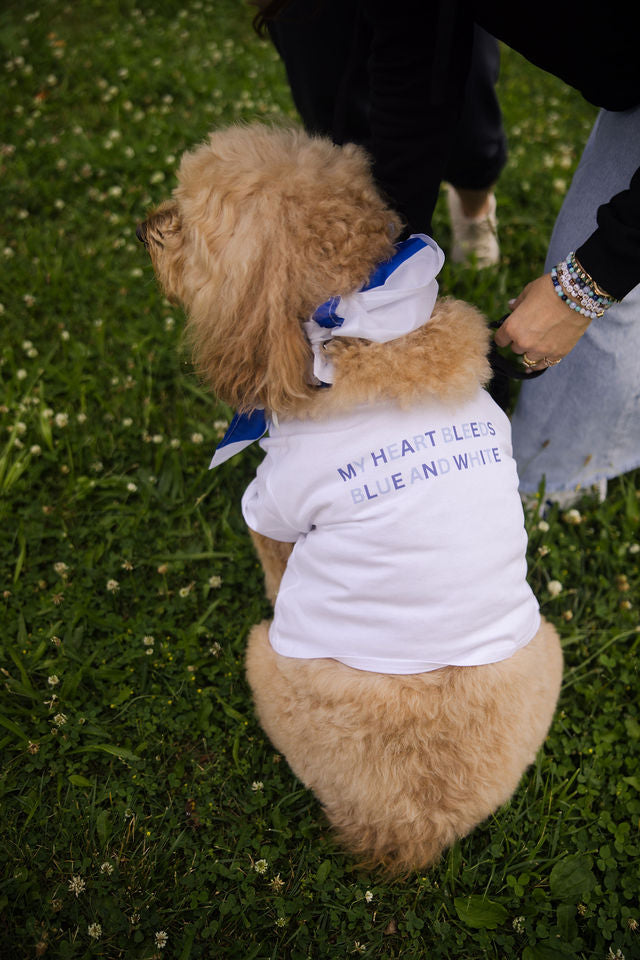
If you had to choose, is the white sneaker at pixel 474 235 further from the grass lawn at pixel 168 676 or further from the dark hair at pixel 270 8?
the dark hair at pixel 270 8

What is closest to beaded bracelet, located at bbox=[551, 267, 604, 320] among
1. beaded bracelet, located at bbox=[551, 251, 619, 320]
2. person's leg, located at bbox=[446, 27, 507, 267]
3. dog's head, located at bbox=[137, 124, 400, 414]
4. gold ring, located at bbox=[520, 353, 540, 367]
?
beaded bracelet, located at bbox=[551, 251, 619, 320]

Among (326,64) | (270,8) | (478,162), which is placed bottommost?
(478,162)

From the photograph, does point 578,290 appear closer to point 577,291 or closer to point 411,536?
point 577,291

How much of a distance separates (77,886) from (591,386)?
253 centimetres

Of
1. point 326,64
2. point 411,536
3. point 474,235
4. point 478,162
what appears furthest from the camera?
point 474,235

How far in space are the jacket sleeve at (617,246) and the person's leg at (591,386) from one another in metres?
0.51

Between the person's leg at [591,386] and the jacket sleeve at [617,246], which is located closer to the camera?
the jacket sleeve at [617,246]

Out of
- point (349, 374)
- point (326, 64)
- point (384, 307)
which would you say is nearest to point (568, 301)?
point (384, 307)

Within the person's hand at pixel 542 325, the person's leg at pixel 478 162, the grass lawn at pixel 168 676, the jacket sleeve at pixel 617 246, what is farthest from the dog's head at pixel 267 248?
the person's leg at pixel 478 162

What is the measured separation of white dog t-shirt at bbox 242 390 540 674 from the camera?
162 centimetres

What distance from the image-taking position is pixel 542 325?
6.13 ft

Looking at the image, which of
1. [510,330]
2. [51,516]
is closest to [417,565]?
[510,330]

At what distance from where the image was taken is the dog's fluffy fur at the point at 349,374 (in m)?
1.67

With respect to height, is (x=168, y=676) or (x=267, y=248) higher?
(x=267, y=248)
